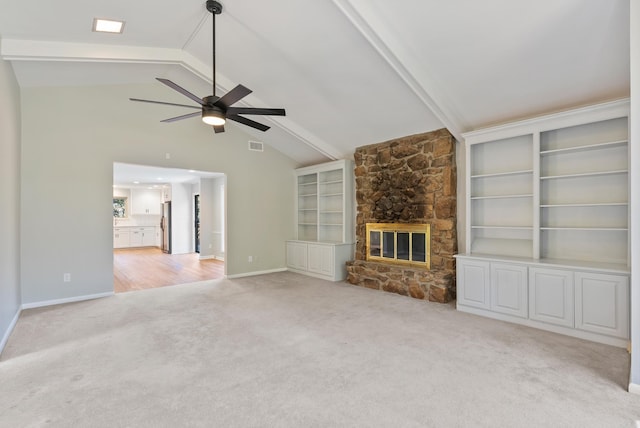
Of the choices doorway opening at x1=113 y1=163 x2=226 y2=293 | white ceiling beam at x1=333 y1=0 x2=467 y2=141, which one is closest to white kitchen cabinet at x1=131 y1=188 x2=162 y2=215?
Answer: doorway opening at x1=113 y1=163 x2=226 y2=293

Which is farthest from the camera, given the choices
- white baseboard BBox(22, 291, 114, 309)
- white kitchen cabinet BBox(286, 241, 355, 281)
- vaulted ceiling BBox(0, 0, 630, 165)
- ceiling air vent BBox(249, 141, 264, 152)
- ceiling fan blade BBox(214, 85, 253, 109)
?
ceiling air vent BBox(249, 141, 264, 152)

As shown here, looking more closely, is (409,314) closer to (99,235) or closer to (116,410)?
(116,410)

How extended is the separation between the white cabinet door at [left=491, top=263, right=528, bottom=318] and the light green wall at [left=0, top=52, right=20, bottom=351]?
18.3 feet

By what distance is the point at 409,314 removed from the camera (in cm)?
427

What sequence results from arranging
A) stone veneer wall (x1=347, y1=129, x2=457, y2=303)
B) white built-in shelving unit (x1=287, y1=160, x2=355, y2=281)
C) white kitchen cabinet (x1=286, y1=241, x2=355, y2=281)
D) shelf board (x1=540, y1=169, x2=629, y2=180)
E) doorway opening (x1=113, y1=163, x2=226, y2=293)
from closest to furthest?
shelf board (x1=540, y1=169, x2=629, y2=180)
stone veneer wall (x1=347, y1=129, x2=457, y2=303)
white kitchen cabinet (x1=286, y1=241, x2=355, y2=281)
white built-in shelving unit (x1=287, y1=160, x2=355, y2=281)
doorway opening (x1=113, y1=163, x2=226, y2=293)

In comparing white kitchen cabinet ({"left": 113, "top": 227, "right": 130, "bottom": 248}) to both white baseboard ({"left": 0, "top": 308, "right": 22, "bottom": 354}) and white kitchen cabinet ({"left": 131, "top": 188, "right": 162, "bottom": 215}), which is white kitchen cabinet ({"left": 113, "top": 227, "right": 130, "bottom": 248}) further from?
white baseboard ({"left": 0, "top": 308, "right": 22, "bottom": 354})

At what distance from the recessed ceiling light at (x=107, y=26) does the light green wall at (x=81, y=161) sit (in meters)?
1.70

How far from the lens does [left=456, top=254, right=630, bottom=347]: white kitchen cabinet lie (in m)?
3.24

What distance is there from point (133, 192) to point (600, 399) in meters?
14.0

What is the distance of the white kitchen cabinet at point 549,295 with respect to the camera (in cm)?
324

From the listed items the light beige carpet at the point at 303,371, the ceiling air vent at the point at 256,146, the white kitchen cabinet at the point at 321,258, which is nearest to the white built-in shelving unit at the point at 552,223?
the light beige carpet at the point at 303,371

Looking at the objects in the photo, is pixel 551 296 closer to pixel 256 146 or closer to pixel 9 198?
pixel 256 146

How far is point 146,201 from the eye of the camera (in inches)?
498

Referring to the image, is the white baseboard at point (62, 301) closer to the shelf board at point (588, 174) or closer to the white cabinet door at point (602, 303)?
the white cabinet door at point (602, 303)
